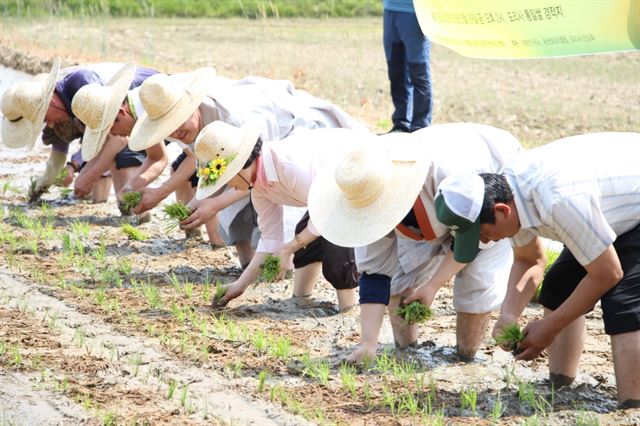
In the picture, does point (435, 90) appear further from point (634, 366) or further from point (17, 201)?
point (634, 366)

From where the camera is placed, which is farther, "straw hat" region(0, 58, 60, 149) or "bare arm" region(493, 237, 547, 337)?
"straw hat" region(0, 58, 60, 149)

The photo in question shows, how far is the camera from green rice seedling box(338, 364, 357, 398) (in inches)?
188

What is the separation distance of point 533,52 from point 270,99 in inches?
87.7

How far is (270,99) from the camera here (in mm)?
6703

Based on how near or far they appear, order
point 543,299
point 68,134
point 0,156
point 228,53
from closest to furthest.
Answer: point 543,299 → point 68,134 → point 0,156 → point 228,53

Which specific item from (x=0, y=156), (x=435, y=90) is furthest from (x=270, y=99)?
(x=435, y=90)

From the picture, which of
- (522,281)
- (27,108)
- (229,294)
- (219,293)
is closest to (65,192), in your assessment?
(27,108)

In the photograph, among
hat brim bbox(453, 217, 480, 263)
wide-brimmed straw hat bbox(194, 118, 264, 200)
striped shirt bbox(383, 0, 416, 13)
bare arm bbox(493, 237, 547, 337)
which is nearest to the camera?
hat brim bbox(453, 217, 480, 263)

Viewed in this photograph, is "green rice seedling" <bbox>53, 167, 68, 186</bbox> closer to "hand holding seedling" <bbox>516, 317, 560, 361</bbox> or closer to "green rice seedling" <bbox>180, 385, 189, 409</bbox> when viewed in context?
"green rice seedling" <bbox>180, 385, 189, 409</bbox>

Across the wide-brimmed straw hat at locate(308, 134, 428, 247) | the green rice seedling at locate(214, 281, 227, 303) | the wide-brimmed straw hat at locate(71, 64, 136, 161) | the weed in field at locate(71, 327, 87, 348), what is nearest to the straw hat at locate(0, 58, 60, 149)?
the wide-brimmed straw hat at locate(71, 64, 136, 161)

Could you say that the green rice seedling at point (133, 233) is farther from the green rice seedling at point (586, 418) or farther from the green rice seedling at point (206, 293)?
the green rice seedling at point (586, 418)

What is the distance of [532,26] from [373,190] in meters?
0.95

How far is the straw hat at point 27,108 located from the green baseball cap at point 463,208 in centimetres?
416

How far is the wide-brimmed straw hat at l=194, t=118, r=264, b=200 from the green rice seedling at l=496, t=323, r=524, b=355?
64.1 inches
